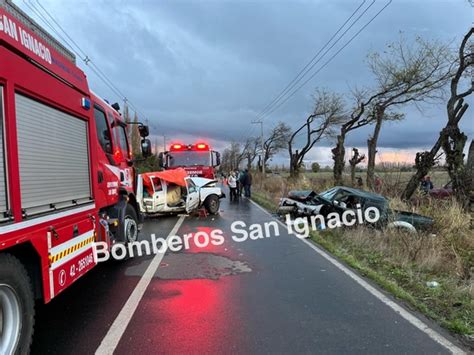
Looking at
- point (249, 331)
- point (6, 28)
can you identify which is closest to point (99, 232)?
point (249, 331)

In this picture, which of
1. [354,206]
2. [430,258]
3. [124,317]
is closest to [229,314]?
[124,317]

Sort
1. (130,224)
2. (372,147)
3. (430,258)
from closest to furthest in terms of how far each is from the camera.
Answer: (430,258) < (130,224) < (372,147)

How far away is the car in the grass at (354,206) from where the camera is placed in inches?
378

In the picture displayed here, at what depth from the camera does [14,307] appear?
125 inches

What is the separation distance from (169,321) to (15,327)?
1665 mm

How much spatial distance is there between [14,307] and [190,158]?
59.1ft

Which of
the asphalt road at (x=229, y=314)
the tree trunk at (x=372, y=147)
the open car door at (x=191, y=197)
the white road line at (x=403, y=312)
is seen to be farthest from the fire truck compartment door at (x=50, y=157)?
the tree trunk at (x=372, y=147)

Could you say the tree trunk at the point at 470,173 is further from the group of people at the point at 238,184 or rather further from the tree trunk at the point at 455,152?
the group of people at the point at 238,184

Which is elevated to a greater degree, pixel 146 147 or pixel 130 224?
pixel 146 147

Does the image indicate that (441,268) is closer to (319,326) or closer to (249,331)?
(319,326)

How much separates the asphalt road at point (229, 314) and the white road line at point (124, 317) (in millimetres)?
12

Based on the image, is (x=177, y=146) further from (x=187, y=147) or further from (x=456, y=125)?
(x=456, y=125)

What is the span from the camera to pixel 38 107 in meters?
3.75

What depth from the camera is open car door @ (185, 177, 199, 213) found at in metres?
14.5
